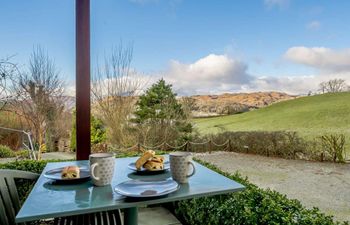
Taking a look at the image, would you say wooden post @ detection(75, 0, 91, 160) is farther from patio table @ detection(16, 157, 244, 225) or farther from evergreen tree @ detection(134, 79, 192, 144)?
evergreen tree @ detection(134, 79, 192, 144)

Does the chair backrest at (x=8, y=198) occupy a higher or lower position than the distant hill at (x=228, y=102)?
lower

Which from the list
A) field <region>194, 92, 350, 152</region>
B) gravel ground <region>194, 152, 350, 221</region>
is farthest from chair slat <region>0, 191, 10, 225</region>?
field <region>194, 92, 350, 152</region>

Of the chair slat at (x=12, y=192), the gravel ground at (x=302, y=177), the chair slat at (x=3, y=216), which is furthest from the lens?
the gravel ground at (x=302, y=177)

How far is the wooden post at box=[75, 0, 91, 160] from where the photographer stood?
6.51 ft

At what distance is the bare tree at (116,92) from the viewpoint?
19.0 feet

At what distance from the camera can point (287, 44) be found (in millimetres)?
5184

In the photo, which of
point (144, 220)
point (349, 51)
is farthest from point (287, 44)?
point (144, 220)

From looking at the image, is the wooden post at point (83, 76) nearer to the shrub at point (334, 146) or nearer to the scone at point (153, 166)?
the scone at point (153, 166)

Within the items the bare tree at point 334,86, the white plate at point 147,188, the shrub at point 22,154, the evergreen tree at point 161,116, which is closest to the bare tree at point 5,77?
the shrub at point 22,154

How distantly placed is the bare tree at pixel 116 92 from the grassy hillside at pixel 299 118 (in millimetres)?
2238

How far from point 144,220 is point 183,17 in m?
3.59

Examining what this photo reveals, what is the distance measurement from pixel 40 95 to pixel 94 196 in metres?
5.36

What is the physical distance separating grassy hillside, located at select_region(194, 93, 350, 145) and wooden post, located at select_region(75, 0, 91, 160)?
555 centimetres

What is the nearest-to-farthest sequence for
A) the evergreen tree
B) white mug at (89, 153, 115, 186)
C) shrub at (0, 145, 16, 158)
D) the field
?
white mug at (89, 153, 115, 186) < shrub at (0, 145, 16, 158) < the evergreen tree < the field
